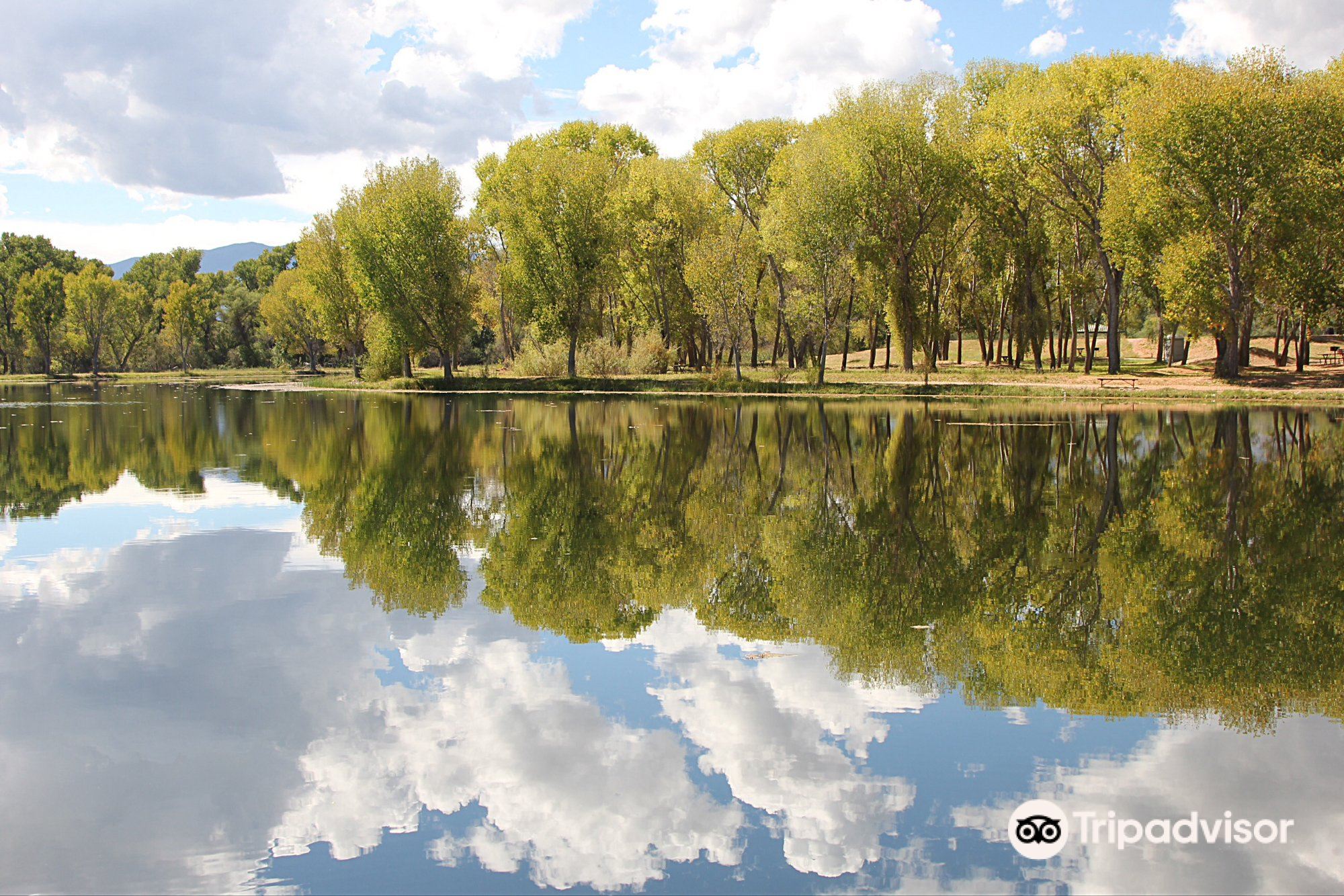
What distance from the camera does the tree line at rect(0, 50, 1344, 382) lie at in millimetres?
42594

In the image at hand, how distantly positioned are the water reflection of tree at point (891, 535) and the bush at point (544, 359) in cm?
2886

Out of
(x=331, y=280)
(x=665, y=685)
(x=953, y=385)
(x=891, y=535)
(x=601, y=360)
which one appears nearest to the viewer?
(x=665, y=685)

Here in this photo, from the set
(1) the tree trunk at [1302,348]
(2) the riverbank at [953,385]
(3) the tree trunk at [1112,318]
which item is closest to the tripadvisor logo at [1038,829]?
(2) the riverbank at [953,385]

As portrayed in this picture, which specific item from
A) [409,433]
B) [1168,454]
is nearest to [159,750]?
[1168,454]

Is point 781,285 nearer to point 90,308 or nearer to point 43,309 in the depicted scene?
point 90,308

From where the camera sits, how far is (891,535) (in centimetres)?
1384

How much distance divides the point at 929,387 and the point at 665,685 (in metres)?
42.5

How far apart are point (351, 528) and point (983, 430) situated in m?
20.5

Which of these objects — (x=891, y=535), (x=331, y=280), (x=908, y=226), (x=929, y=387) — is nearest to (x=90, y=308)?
(x=331, y=280)

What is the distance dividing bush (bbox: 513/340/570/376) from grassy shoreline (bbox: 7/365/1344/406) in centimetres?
106

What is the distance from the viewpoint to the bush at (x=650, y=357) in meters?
59.1

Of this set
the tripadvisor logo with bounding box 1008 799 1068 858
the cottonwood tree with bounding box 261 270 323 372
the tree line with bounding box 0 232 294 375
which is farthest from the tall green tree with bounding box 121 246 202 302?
the tripadvisor logo with bounding box 1008 799 1068 858

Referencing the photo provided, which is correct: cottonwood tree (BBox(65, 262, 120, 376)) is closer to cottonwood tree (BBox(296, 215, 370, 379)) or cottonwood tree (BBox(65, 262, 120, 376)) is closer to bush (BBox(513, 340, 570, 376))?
cottonwood tree (BBox(296, 215, 370, 379))

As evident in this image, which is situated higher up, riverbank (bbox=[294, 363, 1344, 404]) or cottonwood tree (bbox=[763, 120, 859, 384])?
cottonwood tree (bbox=[763, 120, 859, 384])
